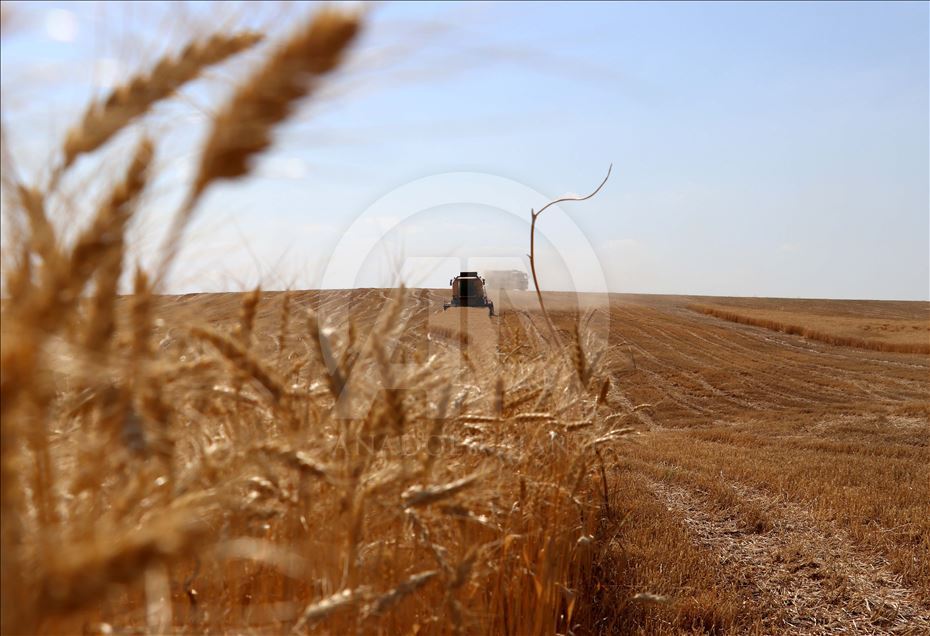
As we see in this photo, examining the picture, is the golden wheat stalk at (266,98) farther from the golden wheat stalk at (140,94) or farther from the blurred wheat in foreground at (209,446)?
the golden wheat stalk at (140,94)

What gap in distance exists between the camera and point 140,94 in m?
1.05

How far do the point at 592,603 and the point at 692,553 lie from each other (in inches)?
52.8

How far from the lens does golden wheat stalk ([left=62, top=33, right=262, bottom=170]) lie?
103 cm

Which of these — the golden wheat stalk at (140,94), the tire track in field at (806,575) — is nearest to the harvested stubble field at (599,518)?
the tire track in field at (806,575)

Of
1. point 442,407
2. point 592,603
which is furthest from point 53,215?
point 592,603

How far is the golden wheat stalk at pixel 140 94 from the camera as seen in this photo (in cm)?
103

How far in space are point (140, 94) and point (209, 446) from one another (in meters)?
0.81

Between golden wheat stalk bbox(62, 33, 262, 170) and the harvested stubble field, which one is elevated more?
golden wheat stalk bbox(62, 33, 262, 170)

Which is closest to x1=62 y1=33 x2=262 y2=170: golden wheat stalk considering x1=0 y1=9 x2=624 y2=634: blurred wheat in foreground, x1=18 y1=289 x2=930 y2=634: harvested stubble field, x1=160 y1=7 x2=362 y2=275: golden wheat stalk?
x1=0 y1=9 x2=624 y2=634: blurred wheat in foreground

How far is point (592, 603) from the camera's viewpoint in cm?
340

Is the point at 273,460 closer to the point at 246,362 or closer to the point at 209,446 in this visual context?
the point at 246,362

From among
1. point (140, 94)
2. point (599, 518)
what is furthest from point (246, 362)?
point (599, 518)

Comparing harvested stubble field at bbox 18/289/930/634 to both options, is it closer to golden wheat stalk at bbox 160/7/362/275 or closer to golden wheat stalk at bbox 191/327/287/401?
golden wheat stalk at bbox 191/327/287/401

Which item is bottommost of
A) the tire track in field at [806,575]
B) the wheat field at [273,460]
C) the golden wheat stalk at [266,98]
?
the tire track in field at [806,575]
